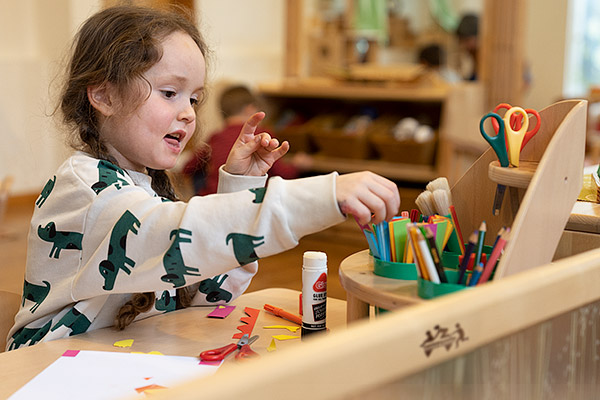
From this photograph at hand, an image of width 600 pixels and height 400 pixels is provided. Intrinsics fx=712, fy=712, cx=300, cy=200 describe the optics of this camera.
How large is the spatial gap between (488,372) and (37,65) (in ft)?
16.4

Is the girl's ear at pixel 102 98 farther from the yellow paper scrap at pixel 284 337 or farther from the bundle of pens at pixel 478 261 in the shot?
the bundle of pens at pixel 478 261

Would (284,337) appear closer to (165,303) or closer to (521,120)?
(165,303)

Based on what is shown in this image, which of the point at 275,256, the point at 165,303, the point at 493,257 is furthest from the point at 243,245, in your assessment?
the point at 275,256

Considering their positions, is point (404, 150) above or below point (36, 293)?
below

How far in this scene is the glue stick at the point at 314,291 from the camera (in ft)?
3.03

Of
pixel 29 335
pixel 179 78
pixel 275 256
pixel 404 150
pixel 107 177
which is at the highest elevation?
pixel 179 78

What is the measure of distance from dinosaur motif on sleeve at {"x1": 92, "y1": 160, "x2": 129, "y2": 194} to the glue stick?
0.28m

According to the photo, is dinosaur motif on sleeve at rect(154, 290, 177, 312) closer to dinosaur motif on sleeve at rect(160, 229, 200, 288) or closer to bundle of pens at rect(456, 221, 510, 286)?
dinosaur motif on sleeve at rect(160, 229, 200, 288)

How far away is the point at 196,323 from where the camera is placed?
1.06m

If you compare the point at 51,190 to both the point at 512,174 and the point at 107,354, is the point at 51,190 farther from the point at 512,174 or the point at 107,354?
the point at 512,174

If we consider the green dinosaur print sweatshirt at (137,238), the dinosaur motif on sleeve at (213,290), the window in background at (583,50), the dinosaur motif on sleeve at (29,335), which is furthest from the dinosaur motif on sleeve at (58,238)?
the window in background at (583,50)

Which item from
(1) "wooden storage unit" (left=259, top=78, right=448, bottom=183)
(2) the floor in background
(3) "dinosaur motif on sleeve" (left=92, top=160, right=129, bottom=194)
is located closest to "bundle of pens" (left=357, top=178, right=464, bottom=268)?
A: (3) "dinosaur motif on sleeve" (left=92, top=160, right=129, bottom=194)

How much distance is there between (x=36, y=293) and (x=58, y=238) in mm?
105

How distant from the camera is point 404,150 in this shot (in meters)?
3.93
